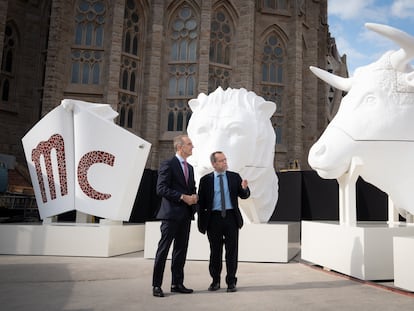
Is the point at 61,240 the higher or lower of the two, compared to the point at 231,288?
higher

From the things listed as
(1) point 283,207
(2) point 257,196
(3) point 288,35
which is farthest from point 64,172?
(3) point 288,35

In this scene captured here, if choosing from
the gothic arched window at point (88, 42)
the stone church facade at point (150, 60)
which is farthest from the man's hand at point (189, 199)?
the gothic arched window at point (88, 42)

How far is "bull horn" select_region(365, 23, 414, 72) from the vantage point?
383 cm

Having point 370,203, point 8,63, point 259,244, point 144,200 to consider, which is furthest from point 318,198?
point 8,63

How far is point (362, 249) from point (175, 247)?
1.93 meters

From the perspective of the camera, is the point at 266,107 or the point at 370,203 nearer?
the point at 266,107

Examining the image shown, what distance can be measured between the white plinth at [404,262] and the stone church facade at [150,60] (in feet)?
46.2

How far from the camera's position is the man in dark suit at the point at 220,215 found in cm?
373

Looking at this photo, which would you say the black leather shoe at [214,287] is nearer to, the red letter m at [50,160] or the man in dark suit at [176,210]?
the man in dark suit at [176,210]

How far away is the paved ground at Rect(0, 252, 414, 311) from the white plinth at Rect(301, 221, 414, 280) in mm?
129

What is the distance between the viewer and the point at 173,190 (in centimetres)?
358

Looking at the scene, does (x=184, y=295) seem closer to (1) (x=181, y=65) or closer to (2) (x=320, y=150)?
(2) (x=320, y=150)

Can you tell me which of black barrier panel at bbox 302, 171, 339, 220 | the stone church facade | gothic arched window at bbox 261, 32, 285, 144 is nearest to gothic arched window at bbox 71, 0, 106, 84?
the stone church facade

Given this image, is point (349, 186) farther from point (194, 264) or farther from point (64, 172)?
point (64, 172)
